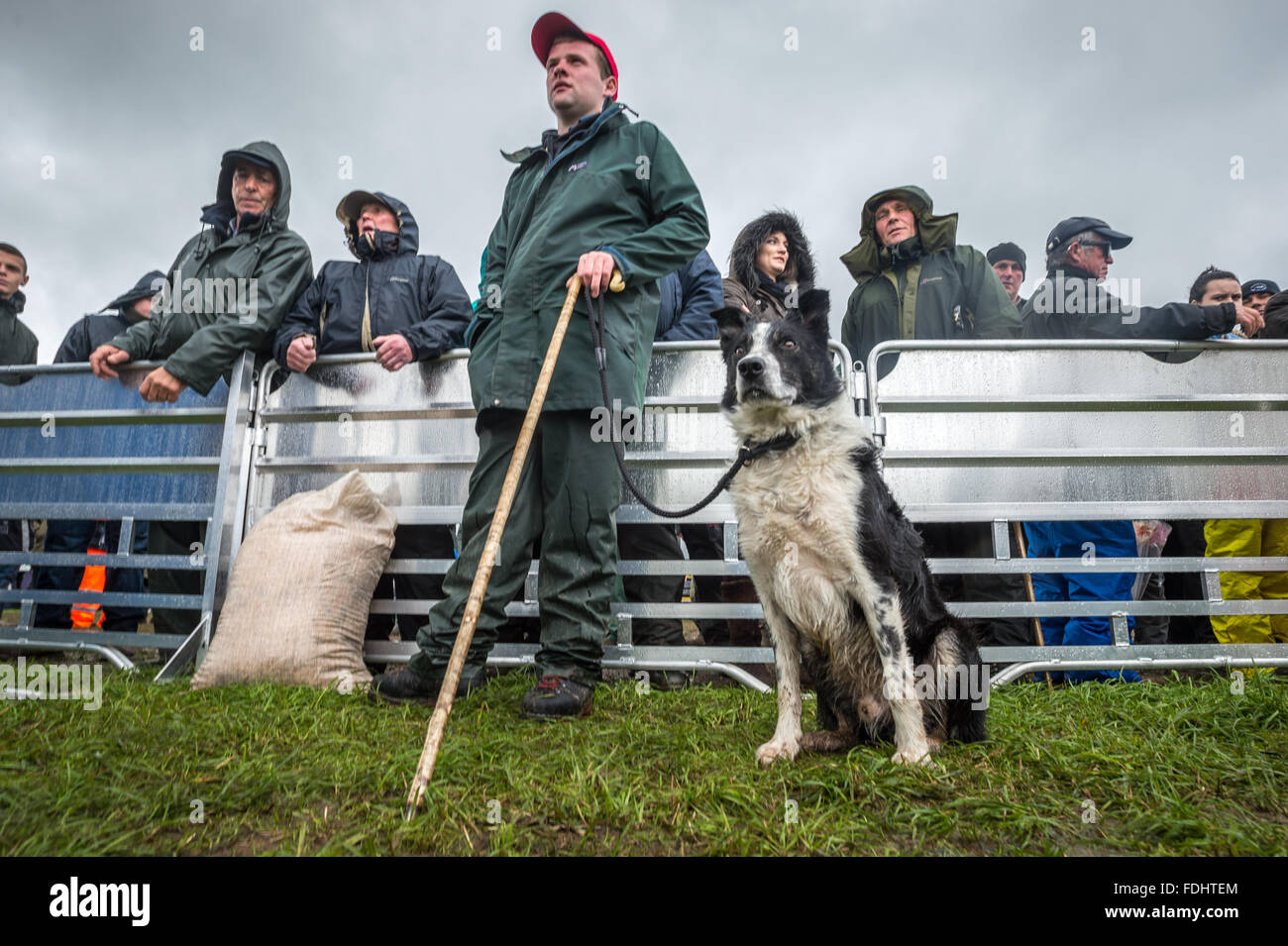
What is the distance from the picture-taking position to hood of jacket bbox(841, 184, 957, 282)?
4.68m

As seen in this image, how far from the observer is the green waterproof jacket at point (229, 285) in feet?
12.8

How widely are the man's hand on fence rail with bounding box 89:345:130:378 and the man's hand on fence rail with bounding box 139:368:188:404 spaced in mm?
533

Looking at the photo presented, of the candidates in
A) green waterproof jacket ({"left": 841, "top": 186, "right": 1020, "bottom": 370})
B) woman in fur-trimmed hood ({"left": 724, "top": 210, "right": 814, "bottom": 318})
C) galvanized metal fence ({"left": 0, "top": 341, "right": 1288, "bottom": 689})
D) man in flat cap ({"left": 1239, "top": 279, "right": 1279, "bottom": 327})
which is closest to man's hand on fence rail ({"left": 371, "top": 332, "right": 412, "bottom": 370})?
galvanized metal fence ({"left": 0, "top": 341, "right": 1288, "bottom": 689})

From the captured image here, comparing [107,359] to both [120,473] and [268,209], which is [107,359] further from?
[268,209]

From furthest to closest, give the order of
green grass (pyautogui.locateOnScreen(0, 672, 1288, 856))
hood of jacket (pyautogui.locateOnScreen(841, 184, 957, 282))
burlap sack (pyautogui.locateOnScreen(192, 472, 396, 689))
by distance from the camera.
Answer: hood of jacket (pyautogui.locateOnScreen(841, 184, 957, 282)) < burlap sack (pyautogui.locateOnScreen(192, 472, 396, 689)) < green grass (pyautogui.locateOnScreen(0, 672, 1288, 856))

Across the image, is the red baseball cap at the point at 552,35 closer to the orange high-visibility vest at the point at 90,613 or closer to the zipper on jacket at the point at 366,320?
the zipper on jacket at the point at 366,320

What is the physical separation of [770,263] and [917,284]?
1.16 metres

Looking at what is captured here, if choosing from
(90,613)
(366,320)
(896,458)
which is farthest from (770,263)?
(90,613)

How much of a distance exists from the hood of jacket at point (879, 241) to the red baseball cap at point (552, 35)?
8.06ft

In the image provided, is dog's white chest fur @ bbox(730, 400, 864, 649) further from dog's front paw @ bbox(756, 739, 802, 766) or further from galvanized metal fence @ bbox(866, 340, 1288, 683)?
galvanized metal fence @ bbox(866, 340, 1288, 683)

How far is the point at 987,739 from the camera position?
94.8 inches

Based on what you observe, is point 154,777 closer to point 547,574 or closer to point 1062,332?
point 547,574
